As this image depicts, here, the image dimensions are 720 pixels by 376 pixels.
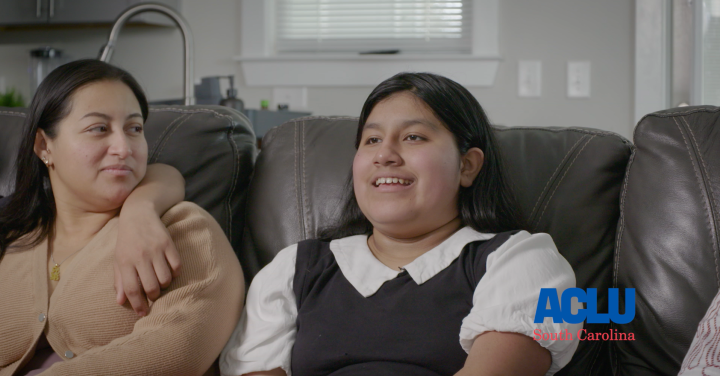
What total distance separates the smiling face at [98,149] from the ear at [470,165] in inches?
25.0

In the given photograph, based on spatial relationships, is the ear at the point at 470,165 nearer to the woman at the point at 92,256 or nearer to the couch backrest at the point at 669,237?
the couch backrest at the point at 669,237

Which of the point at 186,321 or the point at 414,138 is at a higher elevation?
the point at 414,138

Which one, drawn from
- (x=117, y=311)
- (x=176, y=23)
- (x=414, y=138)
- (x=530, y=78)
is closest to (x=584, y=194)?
(x=414, y=138)

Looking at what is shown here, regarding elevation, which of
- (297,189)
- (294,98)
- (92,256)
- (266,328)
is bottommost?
(266,328)

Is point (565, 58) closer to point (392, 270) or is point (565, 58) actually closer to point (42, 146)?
point (392, 270)

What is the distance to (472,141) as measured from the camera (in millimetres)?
1183

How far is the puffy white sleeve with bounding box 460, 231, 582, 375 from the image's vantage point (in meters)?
0.92

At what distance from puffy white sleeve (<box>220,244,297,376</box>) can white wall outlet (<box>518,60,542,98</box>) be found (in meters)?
1.97

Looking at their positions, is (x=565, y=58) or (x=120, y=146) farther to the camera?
(x=565, y=58)

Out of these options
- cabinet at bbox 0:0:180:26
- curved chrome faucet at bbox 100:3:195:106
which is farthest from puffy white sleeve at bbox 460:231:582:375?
cabinet at bbox 0:0:180:26

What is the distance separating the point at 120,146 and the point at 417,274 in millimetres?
606

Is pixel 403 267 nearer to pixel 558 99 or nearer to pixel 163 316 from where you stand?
pixel 163 316

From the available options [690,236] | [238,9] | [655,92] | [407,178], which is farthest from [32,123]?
[655,92]

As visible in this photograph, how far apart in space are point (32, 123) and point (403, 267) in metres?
0.78
